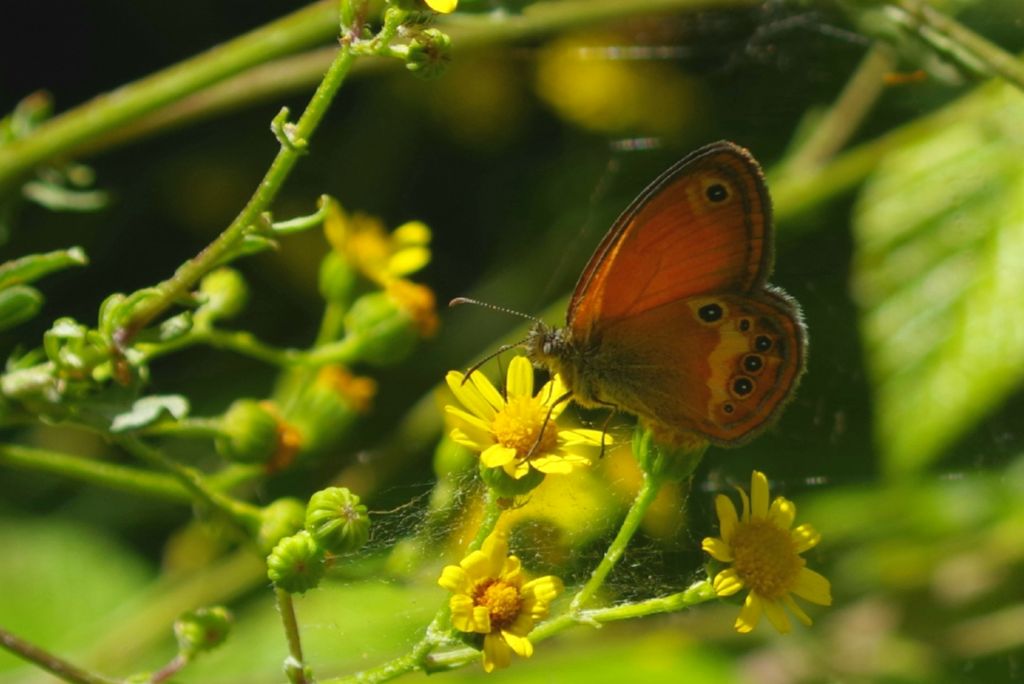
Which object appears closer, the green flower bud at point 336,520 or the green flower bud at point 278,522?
the green flower bud at point 336,520

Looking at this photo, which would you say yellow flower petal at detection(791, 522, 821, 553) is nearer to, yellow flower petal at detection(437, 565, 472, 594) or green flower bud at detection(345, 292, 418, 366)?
yellow flower petal at detection(437, 565, 472, 594)

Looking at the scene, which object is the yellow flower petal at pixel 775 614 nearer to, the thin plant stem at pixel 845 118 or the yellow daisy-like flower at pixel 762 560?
the yellow daisy-like flower at pixel 762 560

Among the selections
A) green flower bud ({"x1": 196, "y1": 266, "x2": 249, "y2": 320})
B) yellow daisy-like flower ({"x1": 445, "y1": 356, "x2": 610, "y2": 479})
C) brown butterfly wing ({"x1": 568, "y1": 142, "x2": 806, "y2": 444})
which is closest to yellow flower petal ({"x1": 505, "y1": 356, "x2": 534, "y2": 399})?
yellow daisy-like flower ({"x1": 445, "y1": 356, "x2": 610, "y2": 479})

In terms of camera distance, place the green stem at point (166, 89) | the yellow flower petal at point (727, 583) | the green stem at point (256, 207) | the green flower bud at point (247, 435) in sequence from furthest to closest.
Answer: the green stem at point (166, 89)
the green flower bud at point (247, 435)
the yellow flower petal at point (727, 583)
the green stem at point (256, 207)

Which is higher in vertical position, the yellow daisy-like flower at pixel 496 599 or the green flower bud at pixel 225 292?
the green flower bud at pixel 225 292

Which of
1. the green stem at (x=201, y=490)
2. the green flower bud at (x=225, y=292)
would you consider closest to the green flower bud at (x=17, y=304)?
the green stem at (x=201, y=490)
